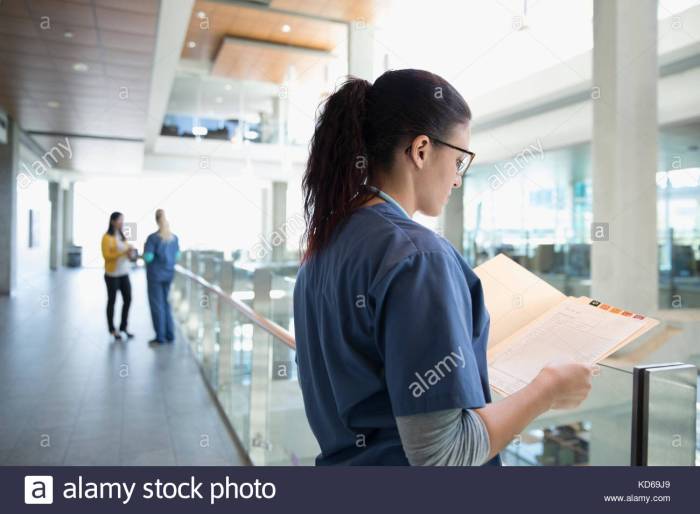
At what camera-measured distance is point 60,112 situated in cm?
902

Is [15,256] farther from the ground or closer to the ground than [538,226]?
closer to the ground

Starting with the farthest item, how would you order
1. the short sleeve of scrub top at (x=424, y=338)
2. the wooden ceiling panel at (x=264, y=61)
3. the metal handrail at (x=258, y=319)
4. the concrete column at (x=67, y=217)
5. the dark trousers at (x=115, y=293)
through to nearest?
the concrete column at (x=67, y=217) → the wooden ceiling panel at (x=264, y=61) → the dark trousers at (x=115, y=293) → the metal handrail at (x=258, y=319) → the short sleeve of scrub top at (x=424, y=338)

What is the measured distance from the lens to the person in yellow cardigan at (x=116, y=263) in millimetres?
5863

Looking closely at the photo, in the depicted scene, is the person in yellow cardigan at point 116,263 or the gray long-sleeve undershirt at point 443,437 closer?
the gray long-sleeve undershirt at point 443,437

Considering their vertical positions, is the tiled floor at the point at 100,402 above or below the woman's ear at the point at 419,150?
below

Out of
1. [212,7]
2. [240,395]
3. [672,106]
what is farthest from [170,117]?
[240,395]

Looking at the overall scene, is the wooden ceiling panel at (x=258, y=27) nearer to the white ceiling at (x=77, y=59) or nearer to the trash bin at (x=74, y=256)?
the white ceiling at (x=77, y=59)

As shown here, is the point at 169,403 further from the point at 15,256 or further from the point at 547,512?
the point at 15,256

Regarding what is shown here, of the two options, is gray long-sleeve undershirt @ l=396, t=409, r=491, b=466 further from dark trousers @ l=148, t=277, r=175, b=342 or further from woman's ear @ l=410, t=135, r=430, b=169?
dark trousers @ l=148, t=277, r=175, b=342

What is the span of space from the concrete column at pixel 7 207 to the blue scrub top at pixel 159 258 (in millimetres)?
5807

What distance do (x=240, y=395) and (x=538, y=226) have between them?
50.2 feet

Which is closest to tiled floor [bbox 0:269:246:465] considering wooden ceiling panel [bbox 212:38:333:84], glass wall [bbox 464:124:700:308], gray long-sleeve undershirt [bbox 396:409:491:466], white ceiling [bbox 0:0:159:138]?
gray long-sleeve undershirt [bbox 396:409:491:466]

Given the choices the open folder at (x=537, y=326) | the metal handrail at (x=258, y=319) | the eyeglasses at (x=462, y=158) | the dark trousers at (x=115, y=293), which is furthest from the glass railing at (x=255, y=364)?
the dark trousers at (x=115, y=293)

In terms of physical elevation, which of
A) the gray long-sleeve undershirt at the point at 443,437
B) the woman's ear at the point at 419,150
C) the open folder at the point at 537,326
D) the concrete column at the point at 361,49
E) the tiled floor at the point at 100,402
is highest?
the concrete column at the point at 361,49
